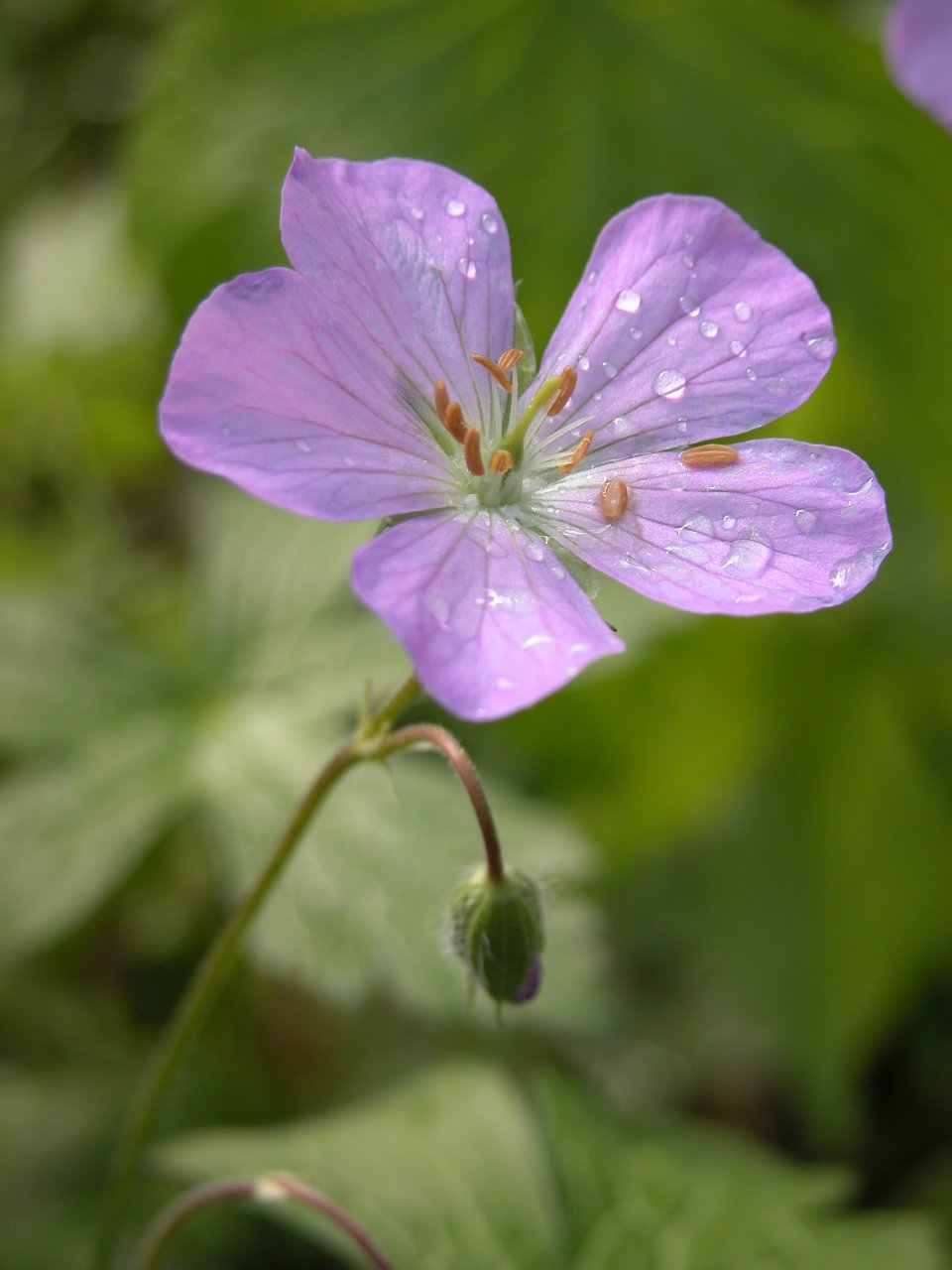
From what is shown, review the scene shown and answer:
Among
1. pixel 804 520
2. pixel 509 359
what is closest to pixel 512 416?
pixel 509 359

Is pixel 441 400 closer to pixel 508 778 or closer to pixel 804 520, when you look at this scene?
pixel 804 520

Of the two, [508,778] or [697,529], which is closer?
[697,529]

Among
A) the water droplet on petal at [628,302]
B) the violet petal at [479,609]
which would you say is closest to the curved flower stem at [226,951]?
the violet petal at [479,609]

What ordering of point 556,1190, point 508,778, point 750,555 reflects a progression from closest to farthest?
point 750,555, point 556,1190, point 508,778

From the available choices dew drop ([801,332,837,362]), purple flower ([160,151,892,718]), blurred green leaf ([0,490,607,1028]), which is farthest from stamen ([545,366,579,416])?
blurred green leaf ([0,490,607,1028])

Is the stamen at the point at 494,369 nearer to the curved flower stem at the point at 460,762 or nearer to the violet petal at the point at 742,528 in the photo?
the violet petal at the point at 742,528

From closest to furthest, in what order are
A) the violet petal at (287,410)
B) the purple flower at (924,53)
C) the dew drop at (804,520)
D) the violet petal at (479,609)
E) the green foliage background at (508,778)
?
the violet petal at (479,609), the violet petal at (287,410), the dew drop at (804,520), the green foliage background at (508,778), the purple flower at (924,53)

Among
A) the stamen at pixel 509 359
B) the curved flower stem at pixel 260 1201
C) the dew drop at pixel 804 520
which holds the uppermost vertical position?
the stamen at pixel 509 359
